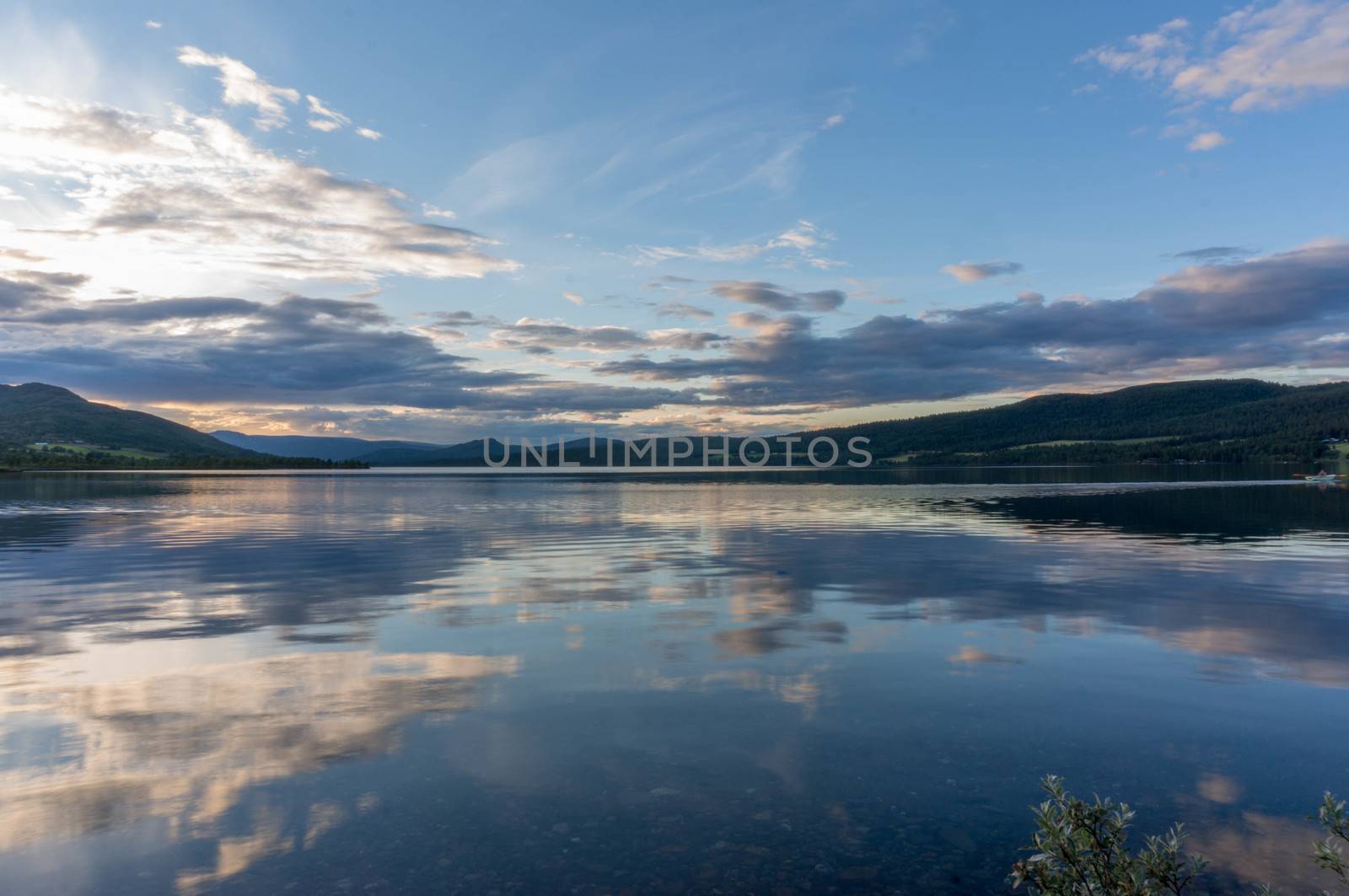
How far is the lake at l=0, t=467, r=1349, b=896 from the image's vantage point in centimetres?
833

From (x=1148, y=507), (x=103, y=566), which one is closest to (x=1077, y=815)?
(x=103, y=566)

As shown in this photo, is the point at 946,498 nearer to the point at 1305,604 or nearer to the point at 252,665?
the point at 1305,604

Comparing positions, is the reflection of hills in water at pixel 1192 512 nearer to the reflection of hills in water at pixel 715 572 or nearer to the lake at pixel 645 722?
the reflection of hills in water at pixel 715 572

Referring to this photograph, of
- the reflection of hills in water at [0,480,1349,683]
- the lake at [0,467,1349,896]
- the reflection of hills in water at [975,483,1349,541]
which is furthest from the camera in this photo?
the reflection of hills in water at [975,483,1349,541]

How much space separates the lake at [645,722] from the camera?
833 centimetres

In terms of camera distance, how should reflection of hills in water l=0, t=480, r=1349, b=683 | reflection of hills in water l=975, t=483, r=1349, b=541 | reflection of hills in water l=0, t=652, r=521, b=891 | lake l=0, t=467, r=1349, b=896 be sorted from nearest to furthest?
lake l=0, t=467, r=1349, b=896, reflection of hills in water l=0, t=652, r=521, b=891, reflection of hills in water l=0, t=480, r=1349, b=683, reflection of hills in water l=975, t=483, r=1349, b=541

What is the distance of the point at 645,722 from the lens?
41.1 feet

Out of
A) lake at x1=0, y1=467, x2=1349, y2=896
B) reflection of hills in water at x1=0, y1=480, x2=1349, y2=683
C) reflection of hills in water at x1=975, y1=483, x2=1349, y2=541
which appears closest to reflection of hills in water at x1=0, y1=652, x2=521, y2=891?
lake at x1=0, y1=467, x2=1349, y2=896

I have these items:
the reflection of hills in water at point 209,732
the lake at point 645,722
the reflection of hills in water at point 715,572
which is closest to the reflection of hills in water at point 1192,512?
the reflection of hills in water at point 715,572

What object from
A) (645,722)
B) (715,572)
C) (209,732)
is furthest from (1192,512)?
(209,732)

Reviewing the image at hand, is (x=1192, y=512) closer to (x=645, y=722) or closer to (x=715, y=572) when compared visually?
(x=715, y=572)

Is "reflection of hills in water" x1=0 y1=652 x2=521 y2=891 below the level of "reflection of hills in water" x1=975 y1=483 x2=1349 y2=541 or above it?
above

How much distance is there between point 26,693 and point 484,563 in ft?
61.3

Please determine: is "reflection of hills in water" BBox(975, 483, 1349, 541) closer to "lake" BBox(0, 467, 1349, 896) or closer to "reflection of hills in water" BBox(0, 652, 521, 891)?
"lake" BBox(0, 467, 1349, 896)
